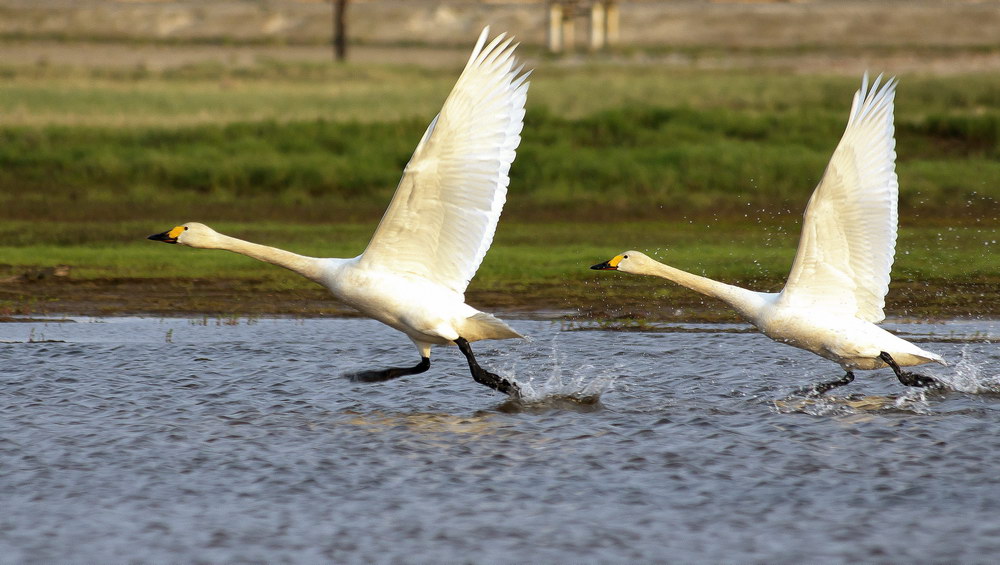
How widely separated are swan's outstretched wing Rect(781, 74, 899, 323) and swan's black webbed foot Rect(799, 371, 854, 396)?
51cm

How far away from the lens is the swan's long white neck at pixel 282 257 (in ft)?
28.0

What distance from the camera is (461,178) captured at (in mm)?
8258

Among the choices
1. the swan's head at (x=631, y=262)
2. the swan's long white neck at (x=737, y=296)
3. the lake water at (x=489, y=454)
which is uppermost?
the swan's head at (x=631, y=262)

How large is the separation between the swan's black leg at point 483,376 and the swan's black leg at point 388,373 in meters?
0.38

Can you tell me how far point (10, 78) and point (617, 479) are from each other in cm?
2704

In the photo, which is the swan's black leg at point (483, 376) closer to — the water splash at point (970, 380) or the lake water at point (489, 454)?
the lake water at point (489, 454)

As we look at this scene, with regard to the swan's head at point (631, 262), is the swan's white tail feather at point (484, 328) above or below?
below

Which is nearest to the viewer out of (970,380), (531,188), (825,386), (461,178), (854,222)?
(461,178)

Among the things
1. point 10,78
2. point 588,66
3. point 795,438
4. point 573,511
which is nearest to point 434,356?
point 795,438

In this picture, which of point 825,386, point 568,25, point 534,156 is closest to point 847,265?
point 825,386

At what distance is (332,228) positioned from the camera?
1700 centimetres

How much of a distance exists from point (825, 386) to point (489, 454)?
8.23 ft

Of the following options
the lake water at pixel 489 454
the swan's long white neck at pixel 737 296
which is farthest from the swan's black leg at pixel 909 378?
the swan's long white neck at pixel 737 296

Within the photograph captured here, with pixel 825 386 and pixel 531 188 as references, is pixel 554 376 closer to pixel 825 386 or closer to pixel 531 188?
pixel 825 386
